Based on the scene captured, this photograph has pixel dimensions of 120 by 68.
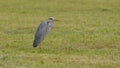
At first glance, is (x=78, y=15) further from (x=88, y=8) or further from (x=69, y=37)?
(x=69, y=37)

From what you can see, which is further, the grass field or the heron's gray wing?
the heron's gray wing

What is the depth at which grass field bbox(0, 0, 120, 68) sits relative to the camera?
12211mm

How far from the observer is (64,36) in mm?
17719

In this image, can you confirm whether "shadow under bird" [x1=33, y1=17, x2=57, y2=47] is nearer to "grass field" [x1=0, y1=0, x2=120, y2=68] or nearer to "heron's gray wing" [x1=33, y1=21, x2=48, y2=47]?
"heron's gray wing" [x1=33, y1=21, x2=48, y2=47]

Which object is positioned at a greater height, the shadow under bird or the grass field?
the shadow under bird

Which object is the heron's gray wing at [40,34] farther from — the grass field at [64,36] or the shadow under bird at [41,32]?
the grass field at [64,36]

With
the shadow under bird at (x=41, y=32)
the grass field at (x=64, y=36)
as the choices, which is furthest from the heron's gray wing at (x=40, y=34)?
the grass field at (x=64, y=36)

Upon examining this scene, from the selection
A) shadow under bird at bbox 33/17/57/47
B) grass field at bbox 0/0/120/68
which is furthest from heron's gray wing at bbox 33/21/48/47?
grass field at bbox 0/0/120/68

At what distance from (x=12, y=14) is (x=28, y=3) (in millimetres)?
6542

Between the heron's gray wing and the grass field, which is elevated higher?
the heron's gray wing

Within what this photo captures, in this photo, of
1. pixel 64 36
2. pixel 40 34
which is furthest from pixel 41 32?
pixel 64 36

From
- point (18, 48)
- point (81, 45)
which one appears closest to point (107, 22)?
point (81, 45)

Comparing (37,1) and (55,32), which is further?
(37,1)

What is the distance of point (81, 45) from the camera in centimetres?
1576
